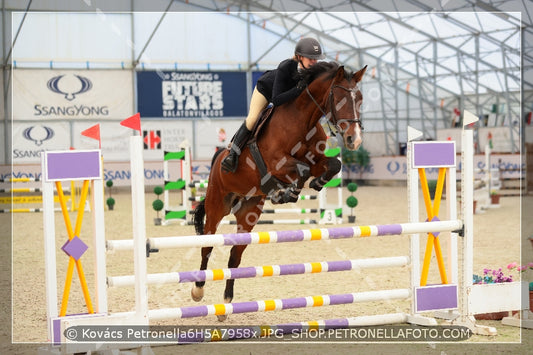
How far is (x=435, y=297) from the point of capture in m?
3.51

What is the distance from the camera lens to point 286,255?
6746 mm

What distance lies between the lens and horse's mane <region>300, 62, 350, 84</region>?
3634 mm

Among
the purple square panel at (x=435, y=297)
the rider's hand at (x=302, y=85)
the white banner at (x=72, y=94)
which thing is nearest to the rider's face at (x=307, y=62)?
the rider's hand at (x=302, y=85)

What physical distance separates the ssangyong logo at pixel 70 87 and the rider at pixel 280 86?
18259mm

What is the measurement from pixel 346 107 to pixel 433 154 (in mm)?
703

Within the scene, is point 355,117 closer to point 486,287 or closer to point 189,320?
point 486,287

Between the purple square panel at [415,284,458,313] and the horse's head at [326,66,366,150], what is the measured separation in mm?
987

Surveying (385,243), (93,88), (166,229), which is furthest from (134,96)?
(385,243)

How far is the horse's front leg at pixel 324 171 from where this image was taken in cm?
362

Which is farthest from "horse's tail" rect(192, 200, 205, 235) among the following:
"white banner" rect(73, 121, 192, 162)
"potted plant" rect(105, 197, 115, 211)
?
"white banner" rect(73, 121, 192, 162)

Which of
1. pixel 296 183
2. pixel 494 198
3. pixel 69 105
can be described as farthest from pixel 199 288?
pixel 69 105

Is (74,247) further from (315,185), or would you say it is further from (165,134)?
(165,134)

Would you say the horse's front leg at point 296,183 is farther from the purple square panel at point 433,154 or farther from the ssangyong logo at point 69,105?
the ssangyong logo at point 69,105

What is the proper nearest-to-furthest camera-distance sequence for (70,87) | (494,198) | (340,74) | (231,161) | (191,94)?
(340,74) → (231,161) → (494,198) → (70,87) → (191,94)
